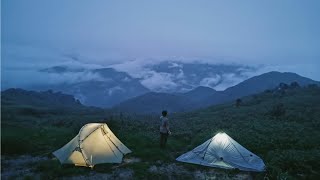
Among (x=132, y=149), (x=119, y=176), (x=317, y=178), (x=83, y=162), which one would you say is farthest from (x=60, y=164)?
(x=317, y=178)

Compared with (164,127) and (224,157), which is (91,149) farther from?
(224,157)

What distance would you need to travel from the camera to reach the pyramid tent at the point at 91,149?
19.3 m

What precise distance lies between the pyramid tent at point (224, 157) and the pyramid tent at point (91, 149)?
4.31 m

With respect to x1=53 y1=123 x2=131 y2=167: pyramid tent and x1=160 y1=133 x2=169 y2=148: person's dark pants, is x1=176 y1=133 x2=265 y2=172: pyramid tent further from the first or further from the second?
x1=53 y1=123 x2=131 y2=167: pyramid tent

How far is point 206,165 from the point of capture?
20.1 metres

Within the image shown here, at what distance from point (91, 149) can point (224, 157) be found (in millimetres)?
8034

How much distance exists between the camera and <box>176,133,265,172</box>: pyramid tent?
19.8m

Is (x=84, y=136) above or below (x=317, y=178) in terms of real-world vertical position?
above

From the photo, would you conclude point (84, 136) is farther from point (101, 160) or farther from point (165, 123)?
point (165, 123)

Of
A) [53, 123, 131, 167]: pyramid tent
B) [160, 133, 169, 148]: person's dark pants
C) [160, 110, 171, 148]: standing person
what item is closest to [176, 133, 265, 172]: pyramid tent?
[160, 110, 171, 148]: standing person

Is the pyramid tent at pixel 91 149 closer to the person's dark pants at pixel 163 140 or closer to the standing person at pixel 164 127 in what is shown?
the standing person at pixel 164 127

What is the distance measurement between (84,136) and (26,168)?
3.70 metres

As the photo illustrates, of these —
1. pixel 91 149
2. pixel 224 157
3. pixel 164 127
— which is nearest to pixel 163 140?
pixel 164 127

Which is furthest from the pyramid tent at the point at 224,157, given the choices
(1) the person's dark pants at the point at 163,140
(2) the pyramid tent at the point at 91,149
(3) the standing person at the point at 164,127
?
(2) the pyramid tent at the point at 91,149
